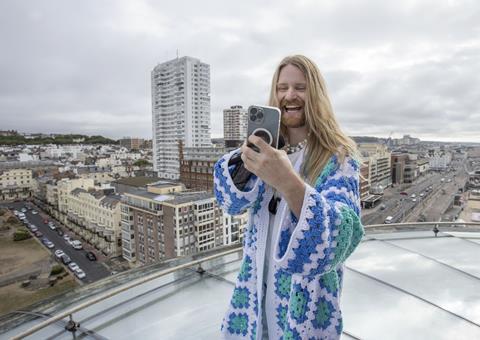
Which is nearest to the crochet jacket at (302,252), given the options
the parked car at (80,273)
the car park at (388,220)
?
the parked car at (80,273)

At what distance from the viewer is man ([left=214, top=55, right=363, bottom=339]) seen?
0.46 metres

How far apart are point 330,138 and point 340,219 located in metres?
0.19

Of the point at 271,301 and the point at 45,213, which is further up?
the point at 271,301

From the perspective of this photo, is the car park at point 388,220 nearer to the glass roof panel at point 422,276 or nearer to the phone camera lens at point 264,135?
the glass roof panel at point 422,276

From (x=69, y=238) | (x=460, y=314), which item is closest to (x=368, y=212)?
(x=69, y=238)

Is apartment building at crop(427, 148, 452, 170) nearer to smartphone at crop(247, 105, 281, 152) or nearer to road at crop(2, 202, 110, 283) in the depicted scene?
road at crop(2, 202, 110, 283)

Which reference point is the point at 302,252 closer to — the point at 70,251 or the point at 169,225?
the point at 169,225

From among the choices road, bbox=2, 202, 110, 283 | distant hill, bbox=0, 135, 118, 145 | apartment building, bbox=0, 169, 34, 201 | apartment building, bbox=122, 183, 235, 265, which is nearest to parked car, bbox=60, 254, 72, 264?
road, bbox=2, 202, 110, 283

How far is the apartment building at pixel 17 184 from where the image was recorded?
68.6 ft

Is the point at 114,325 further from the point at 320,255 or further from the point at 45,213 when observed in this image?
the point at 45,213

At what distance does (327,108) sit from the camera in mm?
611

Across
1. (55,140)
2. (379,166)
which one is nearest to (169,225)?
(379,166)

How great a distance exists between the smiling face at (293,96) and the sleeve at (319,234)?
185 millimetres

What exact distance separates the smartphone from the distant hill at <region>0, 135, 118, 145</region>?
40.3m
